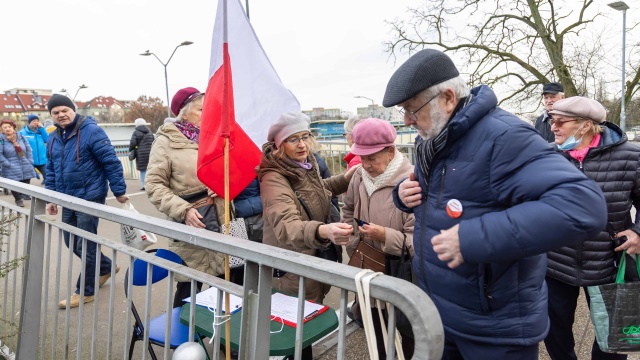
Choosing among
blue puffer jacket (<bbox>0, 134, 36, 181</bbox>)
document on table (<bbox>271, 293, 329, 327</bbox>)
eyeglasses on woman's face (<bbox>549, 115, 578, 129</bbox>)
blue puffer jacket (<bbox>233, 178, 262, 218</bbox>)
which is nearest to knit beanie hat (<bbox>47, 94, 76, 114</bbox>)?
blue puffer jacket (<bbox>233, 178, 262, 218</bbox>)

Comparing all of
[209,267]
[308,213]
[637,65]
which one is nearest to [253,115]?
[308,213]

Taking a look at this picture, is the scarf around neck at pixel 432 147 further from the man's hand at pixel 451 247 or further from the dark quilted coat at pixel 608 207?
the dark quilted coat at pixel 608 207

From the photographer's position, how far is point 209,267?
9.89ft

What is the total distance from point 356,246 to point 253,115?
97cm

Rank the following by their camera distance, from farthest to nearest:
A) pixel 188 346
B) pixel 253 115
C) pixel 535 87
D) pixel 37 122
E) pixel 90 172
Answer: pixel 535 87 → pixel 37 122 → pixel 90 172 → pixel 253 115 → pixel 188 346

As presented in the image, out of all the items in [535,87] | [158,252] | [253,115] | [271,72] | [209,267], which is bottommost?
[209,267]

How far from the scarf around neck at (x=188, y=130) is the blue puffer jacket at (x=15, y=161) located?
7022mm

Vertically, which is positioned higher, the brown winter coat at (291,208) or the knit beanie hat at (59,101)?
the knit beanie hat at (59,101)

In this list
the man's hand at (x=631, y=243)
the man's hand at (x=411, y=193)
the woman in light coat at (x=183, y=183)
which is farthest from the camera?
the woman in light coat at (x=183, y=183)

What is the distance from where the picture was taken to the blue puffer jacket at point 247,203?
3.02 meters

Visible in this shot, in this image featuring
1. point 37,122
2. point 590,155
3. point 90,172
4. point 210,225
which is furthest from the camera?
point 37,122

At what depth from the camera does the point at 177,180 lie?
10.1 feet

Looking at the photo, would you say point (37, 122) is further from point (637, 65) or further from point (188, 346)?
point (637, 65)

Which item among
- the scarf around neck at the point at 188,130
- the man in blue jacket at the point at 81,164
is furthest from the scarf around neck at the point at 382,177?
the man in blue jacket at the point at 81,164
